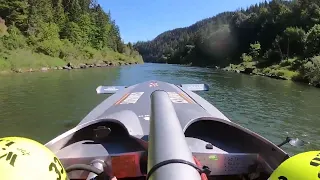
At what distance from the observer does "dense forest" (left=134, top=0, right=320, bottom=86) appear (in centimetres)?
3540

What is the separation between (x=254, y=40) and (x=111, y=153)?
73727mm

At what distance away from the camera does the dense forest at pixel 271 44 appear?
35400 mm

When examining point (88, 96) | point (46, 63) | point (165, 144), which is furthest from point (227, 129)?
point (46, 63)

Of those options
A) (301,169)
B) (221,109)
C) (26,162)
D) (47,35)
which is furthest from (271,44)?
(26,162)

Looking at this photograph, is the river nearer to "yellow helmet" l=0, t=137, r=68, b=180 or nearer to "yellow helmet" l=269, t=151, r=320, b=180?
"yellow helmet" l=269, t=151, r=320, b=180

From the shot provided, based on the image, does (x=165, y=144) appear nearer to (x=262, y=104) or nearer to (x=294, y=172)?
(x=294, y=172)

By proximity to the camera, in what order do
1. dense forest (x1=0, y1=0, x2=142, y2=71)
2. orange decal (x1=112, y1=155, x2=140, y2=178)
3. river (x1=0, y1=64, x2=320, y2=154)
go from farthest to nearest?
dense forest (x1=0, y1=0, x2=142, y2=71) → river (x1=0, y1=64, x2=320, y2=154) → orange decal (x1=112, y1=155, x2=140, y2=178)

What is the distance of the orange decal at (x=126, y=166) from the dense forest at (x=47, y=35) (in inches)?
1139

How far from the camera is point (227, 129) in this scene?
4238 millimetres

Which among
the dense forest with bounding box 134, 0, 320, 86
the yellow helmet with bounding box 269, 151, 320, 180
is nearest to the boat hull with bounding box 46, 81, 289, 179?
the yellow helmet with bounding box 269, 151, 320, 180

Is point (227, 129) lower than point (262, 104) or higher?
higher

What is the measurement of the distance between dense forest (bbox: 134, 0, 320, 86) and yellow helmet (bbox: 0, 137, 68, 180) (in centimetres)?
2292

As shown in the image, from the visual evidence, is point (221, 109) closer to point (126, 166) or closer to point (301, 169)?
point (126, 166)

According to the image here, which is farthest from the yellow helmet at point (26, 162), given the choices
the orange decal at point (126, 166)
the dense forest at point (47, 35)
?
the dense forest at point (47, 35)
